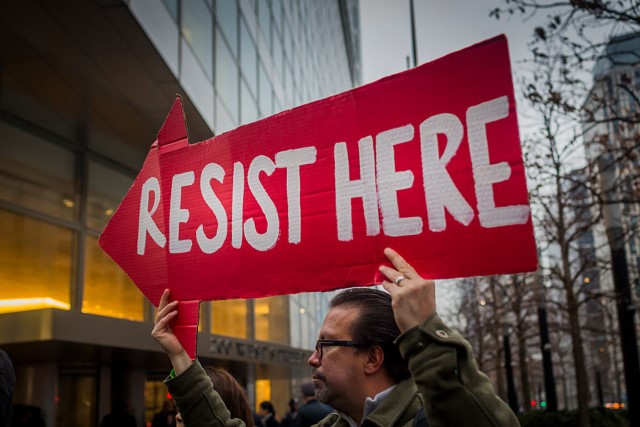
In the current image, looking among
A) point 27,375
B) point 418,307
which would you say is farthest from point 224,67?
point 418,307

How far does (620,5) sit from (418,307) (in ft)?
23.8

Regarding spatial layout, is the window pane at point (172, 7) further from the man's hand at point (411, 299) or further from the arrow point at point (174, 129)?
the man's hand at point (411, 299)

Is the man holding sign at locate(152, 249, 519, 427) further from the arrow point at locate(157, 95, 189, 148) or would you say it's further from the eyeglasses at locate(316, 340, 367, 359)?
the arrow point at locate(157, 95, 189, 148)

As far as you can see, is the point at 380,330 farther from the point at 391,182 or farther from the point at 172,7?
the point at 172,7

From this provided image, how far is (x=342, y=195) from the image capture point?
2383 mm

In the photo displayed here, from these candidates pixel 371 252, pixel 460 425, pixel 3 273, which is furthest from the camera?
pixel 3 273

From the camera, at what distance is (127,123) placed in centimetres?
1037

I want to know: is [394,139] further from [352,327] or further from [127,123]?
[127,123]

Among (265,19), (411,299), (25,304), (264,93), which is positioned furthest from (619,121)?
(411,299)

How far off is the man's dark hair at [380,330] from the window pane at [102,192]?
Answer: 390 inches

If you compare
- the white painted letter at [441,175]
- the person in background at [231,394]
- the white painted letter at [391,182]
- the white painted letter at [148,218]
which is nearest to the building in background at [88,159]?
the white painted letter at [148,218]

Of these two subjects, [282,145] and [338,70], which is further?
[338,70]

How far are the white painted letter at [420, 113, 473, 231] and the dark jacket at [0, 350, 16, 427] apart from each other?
6.64 ft

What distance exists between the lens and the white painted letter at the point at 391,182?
2180mm
